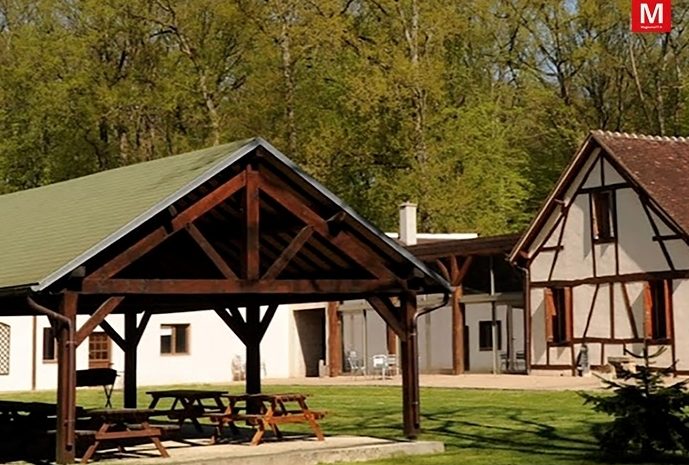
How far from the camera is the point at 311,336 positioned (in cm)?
4044

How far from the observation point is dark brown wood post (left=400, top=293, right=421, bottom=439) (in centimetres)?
1512

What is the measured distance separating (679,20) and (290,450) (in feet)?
117

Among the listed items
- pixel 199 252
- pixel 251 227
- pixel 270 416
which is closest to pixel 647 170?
A: pixel 199 252

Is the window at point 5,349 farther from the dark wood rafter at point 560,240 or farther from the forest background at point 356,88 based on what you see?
the dark wood rafter at point 560,240

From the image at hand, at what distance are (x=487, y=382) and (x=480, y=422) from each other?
36.6 feet

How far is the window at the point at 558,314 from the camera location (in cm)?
3247

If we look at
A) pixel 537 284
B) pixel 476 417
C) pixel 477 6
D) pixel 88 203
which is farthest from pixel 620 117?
pixel 88 203

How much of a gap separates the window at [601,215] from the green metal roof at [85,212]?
17232 millimetres

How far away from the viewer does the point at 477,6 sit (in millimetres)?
45344

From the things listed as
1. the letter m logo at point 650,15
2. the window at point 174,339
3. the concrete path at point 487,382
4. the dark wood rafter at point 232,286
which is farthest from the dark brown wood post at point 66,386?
the letter m logo at point 650,15

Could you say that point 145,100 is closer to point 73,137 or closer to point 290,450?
point 73,137

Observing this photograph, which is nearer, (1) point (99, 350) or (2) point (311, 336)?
(1) point (99, 350)

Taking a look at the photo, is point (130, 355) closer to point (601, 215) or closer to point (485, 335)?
point (601, 215)

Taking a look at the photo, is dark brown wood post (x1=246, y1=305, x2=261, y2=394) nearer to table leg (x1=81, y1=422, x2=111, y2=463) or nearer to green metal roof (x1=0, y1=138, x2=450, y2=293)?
green metal roof (x1=0, y1=138, x2=450, y2=293)
